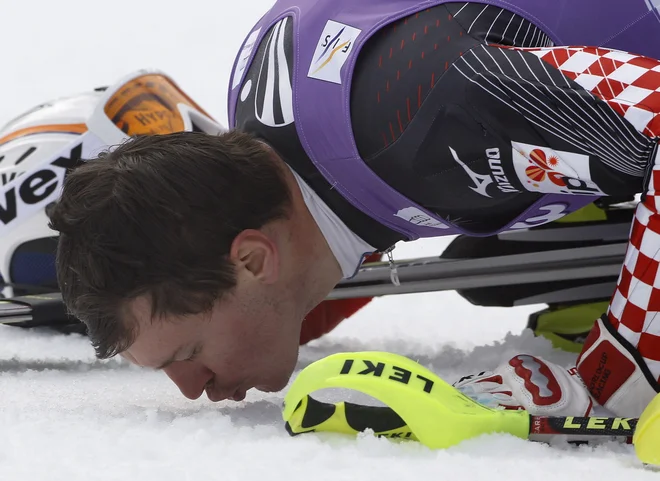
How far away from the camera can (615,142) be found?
2.63 feet

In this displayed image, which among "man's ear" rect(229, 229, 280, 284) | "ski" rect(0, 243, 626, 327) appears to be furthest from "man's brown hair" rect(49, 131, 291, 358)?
"ski" rect(0, 243, 626, 327)

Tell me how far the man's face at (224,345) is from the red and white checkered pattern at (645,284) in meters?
0.31

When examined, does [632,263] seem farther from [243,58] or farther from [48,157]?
[48,157]

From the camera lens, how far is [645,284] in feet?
2.65

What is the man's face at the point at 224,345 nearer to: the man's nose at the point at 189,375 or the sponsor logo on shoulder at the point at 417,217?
the man's nose at the point at 189,375

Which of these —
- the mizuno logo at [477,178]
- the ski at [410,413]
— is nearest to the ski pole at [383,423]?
the ski at [410,413]

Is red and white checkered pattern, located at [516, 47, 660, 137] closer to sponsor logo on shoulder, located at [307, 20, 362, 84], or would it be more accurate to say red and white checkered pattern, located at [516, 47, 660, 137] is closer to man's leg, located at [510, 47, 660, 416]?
man's leg, located at [510, 47, 660, 416]

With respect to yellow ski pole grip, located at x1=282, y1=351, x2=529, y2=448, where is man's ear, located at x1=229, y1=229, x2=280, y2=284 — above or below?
above

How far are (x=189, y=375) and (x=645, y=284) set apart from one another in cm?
41

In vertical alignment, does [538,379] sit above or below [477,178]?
below

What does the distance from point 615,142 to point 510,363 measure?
22cm

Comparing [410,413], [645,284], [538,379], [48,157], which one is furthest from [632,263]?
[48,157]

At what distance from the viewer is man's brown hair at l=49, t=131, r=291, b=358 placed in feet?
2.80

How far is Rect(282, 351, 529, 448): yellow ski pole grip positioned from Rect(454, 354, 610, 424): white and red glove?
7 centimetres
